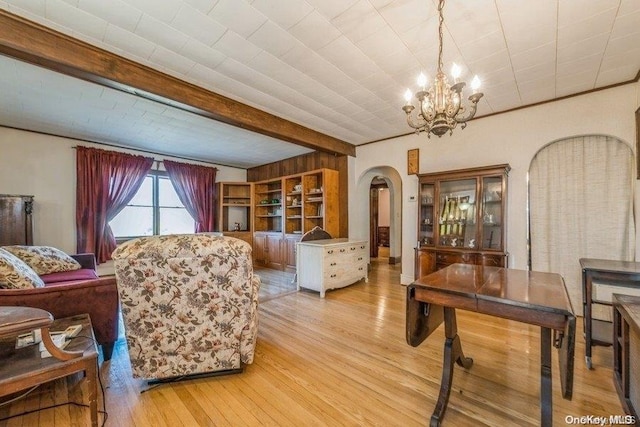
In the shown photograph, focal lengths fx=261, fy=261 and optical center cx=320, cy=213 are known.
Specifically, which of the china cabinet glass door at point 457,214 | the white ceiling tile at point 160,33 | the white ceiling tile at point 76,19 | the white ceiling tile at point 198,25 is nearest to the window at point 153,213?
the white ceiling tile at point 76,19

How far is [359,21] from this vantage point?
6.34 feet

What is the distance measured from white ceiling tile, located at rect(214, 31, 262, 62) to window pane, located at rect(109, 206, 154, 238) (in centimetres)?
441

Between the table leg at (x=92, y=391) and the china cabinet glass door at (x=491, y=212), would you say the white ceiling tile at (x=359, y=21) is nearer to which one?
the china cabinet glass door at (x=491, y=212)

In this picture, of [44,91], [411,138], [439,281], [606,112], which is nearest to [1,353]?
[439,281]

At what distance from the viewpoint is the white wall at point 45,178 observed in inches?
155

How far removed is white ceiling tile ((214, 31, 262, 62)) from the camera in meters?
2.08

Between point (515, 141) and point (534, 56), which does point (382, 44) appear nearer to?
point (534, 56)

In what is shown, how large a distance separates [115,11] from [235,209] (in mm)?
5374

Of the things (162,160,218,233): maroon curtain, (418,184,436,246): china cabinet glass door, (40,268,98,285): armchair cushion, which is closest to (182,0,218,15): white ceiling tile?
(40,268,98,285): armchair cushion

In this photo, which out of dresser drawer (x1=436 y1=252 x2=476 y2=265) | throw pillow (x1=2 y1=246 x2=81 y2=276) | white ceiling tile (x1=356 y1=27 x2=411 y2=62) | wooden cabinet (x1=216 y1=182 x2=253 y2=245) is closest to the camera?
white ceiling tile (x1=356 y1=27 x2=411 y2=62)

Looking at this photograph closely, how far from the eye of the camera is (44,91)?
2.89 metres

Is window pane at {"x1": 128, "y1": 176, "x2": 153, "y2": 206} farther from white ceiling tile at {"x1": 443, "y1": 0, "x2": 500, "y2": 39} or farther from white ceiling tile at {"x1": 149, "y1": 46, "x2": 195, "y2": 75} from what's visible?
white ceiling tile at {"x1": 443, "y1": 0, "x2": 500, "y2": 39}

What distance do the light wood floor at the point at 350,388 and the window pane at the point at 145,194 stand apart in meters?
3.63

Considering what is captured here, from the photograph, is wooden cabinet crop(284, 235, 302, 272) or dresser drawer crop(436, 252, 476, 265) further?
wooden cabinet crop(284, 235, 302, 272)
